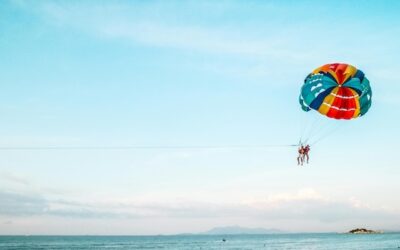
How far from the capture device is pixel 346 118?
69.7 ft

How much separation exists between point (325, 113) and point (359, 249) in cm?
6610

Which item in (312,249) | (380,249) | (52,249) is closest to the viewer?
(380,249)

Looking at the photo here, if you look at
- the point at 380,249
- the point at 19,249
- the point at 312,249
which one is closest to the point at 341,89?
the point at 380,249

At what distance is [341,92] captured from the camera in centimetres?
2130

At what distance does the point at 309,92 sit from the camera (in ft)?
71.7

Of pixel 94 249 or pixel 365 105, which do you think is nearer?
pixel 365 105

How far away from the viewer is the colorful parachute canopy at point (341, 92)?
21125mm

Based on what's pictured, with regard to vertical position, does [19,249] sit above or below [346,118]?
below

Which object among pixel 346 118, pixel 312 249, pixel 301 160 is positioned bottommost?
pixel 312 249

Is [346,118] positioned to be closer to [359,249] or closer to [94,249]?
[359,249]

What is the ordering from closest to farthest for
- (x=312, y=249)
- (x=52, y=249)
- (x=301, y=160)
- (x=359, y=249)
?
(x=301, y=160)
(x=359, y=249)
(x=312, y=249)
(x=52, y=249)

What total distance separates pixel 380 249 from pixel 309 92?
201 ft

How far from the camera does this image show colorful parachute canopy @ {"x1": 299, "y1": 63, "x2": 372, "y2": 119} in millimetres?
21125

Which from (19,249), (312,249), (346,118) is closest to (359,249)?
(312,249)
